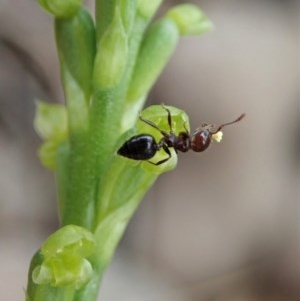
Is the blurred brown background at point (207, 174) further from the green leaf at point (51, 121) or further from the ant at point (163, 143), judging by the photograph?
the ant at point (163, 143)

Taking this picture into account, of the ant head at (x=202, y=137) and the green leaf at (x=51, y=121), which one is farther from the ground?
the ant head at (x=202, y=137)


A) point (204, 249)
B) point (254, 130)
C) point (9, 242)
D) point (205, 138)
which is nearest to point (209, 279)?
point (204, 249)

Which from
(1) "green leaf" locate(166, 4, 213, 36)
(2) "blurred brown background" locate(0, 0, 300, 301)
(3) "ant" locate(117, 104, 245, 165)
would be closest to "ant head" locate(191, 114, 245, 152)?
(3) "ant" locate(117, 104, 245, 165)

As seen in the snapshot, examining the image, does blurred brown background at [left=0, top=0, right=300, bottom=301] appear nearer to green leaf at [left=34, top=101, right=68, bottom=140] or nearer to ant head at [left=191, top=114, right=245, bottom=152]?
green leaf at [left=34, top=101, right=68, bottom=140]

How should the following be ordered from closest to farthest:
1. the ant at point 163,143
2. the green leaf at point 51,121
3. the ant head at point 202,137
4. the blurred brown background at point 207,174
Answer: the ant at point 163,143, the ant head at point 202,137, the green leaf at point 51,121, the blurred brown background at point 207,174

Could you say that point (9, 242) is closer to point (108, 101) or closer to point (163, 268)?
point (163, 268)

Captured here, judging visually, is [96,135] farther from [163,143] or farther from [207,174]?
[207,174]

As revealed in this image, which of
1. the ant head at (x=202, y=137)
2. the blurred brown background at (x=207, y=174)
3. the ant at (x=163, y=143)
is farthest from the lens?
the blurred brown background at (x=207, y=174)

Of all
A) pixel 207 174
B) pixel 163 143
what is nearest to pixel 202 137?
pixel 163 143

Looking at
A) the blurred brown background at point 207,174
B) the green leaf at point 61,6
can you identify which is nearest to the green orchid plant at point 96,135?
the green leaf at point 61,6
